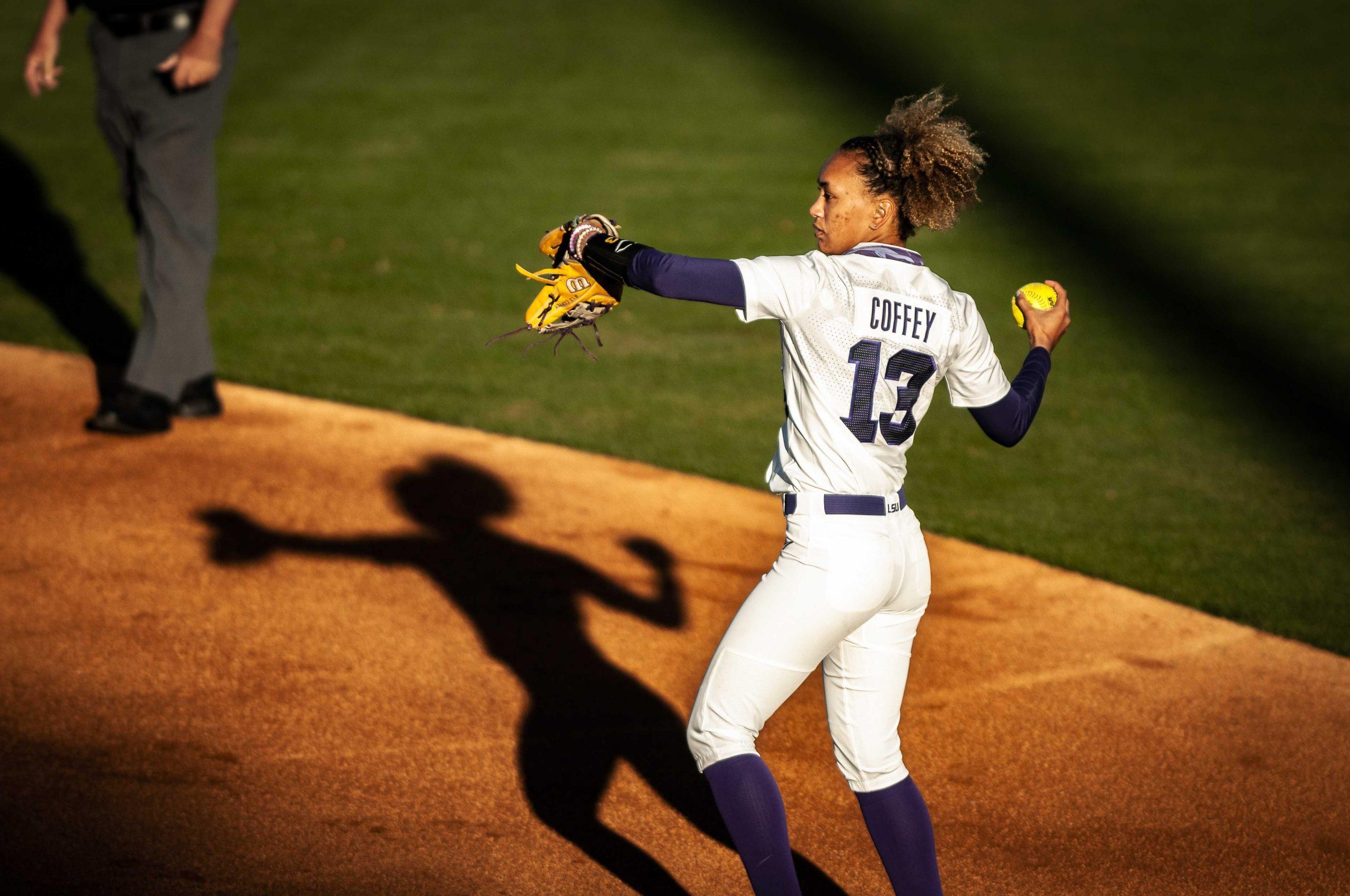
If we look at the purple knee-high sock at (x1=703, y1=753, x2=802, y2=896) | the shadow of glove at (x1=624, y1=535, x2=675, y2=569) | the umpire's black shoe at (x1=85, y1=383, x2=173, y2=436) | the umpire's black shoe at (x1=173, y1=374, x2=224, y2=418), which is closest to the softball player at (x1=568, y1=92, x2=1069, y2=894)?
the purple knee-high sock at (x1=703, y1=753, x2=802, y2=896)

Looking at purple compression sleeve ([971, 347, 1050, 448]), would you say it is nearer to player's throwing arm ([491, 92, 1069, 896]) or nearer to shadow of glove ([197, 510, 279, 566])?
player's throwing arm ([491, 92, 1069, 896])

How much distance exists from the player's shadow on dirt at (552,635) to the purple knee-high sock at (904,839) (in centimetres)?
55

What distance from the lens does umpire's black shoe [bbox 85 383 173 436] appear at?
20.4 ft

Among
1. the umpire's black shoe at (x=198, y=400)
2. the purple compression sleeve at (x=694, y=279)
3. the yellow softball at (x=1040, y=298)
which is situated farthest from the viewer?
the umpire's black shoe at (x=198, y=400)

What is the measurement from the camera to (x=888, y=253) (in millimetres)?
2734

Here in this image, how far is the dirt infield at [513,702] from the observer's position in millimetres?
3412

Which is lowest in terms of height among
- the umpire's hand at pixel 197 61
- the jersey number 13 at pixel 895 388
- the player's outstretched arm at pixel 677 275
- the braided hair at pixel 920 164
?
the jersey number 13 at pixel 895 388

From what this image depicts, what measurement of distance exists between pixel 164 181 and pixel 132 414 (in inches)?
44.0

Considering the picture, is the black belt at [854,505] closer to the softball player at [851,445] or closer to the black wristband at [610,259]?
the softball player at [851,445]

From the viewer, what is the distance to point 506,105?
14.2m

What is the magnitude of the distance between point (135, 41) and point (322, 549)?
8.50 feet

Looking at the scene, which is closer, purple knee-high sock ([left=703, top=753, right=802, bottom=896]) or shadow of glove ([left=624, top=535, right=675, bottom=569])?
purple knee-high sock ([left=703, top=753, right=802, bottom=896])

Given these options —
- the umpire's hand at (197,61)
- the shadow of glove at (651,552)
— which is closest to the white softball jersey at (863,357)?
the shadow of glove at (651,552)

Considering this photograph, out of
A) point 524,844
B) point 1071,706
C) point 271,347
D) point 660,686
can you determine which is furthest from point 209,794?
point 271,347
